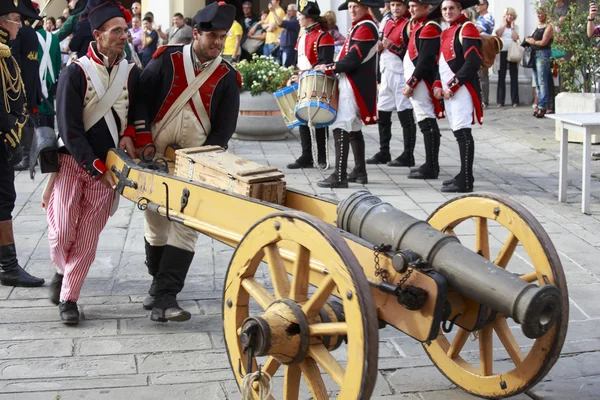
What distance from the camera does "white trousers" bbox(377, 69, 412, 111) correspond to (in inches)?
389

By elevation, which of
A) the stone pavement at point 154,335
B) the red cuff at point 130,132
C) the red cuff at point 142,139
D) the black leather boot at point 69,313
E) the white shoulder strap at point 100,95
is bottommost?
the stone pavement at point 154,335

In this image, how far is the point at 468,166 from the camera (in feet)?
28.2

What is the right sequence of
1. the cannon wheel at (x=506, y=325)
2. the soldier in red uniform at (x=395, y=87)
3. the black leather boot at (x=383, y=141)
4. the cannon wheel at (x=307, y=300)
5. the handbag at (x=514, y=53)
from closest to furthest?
1. the cannon wheel at (x=307, y=300)
2. the cannon wheel at (x=506, y=325)
3. the soldier in red uniform at (x=395, y=87)
4. the black leather boot at (x=383, y=141)
5. the handbag at (x=514, y=53)

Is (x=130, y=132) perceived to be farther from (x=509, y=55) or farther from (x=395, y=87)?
(x=509, y=55)

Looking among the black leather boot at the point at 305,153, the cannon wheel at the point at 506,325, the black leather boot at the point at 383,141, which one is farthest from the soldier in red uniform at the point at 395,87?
the cannon wheel at the point at 506,325

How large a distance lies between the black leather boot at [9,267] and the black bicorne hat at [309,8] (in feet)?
14.1

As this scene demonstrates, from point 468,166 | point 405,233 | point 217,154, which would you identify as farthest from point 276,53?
point 405,233

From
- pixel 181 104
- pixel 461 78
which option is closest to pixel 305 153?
pixel 461 78

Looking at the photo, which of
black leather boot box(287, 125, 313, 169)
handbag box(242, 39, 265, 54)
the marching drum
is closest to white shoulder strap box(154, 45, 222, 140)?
the marching drum

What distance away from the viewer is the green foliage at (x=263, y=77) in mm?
11086

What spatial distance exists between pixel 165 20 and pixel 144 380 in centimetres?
1610

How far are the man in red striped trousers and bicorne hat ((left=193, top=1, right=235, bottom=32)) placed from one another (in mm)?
409

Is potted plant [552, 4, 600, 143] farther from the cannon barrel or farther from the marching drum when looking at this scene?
the cannon barrel

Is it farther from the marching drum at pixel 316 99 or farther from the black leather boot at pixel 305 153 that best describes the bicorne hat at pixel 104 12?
the black leather boot at pixel 305 153
